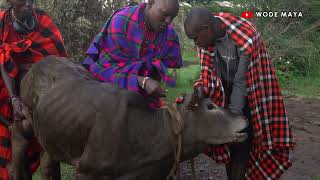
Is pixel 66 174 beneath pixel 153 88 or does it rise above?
beneath

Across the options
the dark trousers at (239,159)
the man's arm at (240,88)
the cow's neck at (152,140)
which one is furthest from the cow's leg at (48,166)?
the man's arm at (240,88)

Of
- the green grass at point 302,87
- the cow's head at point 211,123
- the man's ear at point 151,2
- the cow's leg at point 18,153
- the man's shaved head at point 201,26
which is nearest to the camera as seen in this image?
the cow's head at point 211,123

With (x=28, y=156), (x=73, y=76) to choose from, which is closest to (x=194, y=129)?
(x=73, y=76)

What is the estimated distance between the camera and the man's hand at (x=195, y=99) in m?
2.93

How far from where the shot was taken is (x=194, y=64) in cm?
1238

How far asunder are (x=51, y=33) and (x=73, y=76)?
730mm

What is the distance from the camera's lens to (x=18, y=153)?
13.1ft

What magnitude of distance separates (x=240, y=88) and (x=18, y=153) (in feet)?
6.55

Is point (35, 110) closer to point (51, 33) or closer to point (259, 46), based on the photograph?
point (51, 33)

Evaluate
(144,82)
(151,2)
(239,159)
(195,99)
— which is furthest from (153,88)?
(239,159)

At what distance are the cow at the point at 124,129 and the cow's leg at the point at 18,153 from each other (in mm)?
670

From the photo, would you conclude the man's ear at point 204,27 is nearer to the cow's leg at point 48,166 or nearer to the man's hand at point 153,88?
the man's hand at point 153,88

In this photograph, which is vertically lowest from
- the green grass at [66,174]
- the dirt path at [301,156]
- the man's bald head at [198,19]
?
the dirt path at [301,156]

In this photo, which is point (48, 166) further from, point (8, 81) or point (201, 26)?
point (201, 26)
